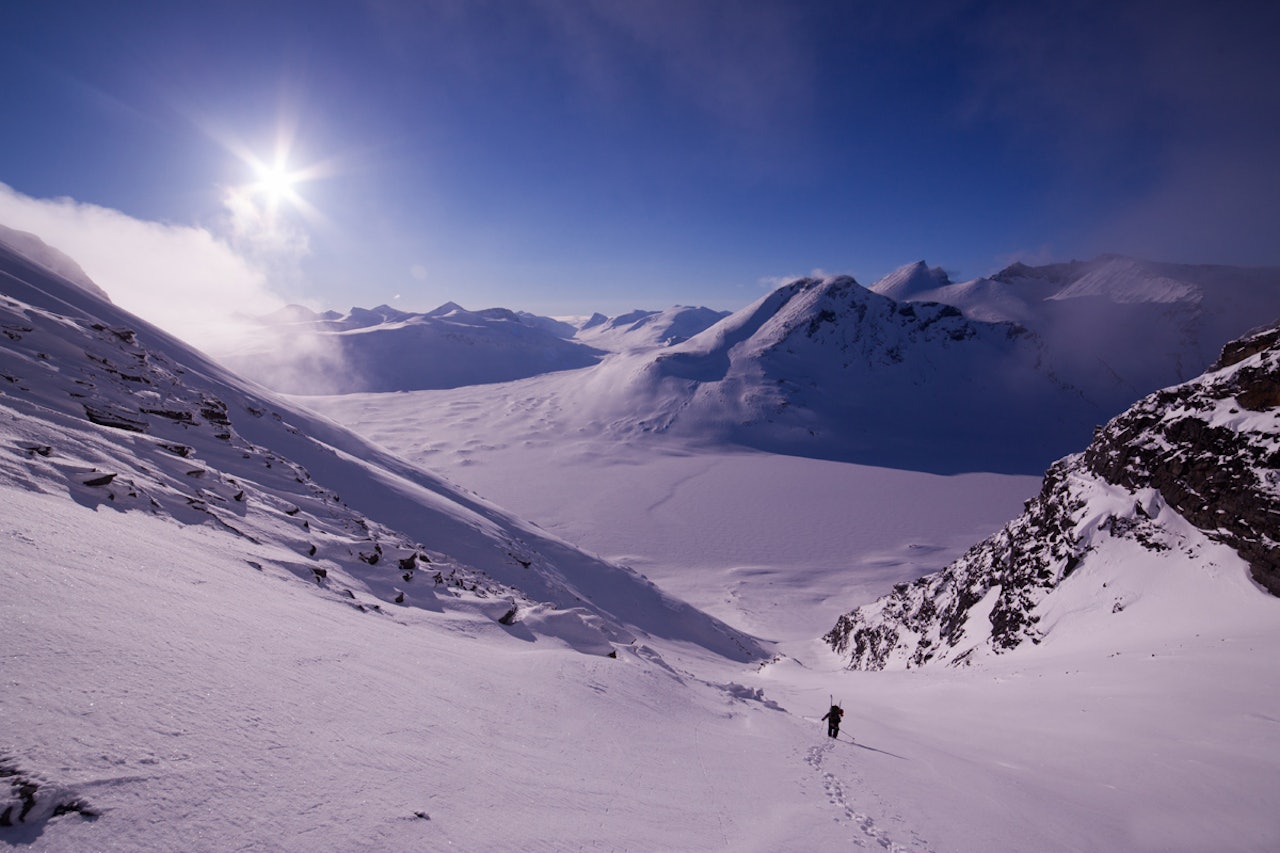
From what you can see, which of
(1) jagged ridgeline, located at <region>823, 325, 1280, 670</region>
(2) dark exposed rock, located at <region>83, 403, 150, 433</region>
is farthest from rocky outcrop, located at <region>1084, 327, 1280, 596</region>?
(2) dark exposed rock, located at <region>83, 403, 150, 433</region>

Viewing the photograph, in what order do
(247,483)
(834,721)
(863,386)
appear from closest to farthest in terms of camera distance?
(834,721), (247,483), (863,386)

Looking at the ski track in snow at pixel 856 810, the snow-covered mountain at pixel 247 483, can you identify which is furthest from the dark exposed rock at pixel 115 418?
the ski track in snow at pixel 856 810

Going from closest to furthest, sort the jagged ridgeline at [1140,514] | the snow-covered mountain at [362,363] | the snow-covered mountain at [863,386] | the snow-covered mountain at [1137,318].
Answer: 1. the jagged ridgeline at [1140,514]
2. the snow-covered mountain at [863,386]
3. the snow-covered mountain at [1137,318]
4. the snow-covered mountain at [362,363]

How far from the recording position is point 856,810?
7.43m

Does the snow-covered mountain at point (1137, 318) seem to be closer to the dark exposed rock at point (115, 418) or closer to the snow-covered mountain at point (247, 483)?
the snow-covered mountain at point (247, 483)

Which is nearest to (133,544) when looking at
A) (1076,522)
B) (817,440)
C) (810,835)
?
(810,835)

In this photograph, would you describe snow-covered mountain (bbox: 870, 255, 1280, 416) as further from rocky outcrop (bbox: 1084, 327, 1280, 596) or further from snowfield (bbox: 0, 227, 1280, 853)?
snowfield (bbox: 0, 227, 1280, 853)

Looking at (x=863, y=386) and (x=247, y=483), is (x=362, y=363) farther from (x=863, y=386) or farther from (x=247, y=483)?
(x=247, y=483)

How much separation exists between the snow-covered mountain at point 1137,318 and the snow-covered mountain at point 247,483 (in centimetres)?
15104

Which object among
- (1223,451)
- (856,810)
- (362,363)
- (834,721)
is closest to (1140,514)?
(1223,451)

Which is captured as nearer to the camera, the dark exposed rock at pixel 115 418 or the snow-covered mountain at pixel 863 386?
the dark exposed rock at pixel 115 418

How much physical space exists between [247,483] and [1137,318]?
21218 cm

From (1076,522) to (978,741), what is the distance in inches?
625

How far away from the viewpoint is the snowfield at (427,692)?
3635 millimetres
